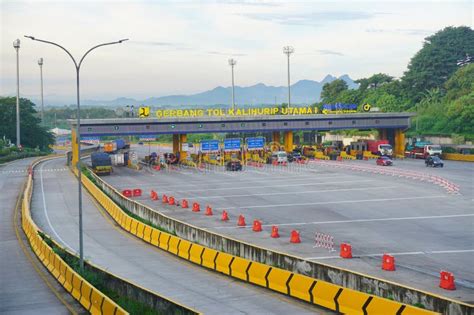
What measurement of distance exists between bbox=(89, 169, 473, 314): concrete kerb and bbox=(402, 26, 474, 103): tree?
117 m

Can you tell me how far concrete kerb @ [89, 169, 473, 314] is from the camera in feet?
67.9

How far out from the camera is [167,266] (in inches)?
1287

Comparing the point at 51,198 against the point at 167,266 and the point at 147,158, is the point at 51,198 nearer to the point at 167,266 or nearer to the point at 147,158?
the point at 167,266

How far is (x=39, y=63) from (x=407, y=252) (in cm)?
13906

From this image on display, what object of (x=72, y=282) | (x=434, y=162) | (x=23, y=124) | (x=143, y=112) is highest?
(x=143, y=112)

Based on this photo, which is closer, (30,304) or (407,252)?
(30,304)

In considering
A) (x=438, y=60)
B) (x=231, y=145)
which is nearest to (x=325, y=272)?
(x=231, y=145)

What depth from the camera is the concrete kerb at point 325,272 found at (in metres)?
20.7

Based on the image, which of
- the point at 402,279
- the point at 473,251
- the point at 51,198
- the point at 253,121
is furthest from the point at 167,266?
the point at 253,121

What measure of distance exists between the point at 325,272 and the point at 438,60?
130 meters

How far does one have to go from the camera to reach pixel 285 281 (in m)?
25.7

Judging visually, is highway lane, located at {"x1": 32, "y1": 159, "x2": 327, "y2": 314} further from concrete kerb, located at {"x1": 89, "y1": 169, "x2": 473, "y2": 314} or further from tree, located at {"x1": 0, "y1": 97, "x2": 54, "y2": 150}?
tree, located at {"x1": 0, "y1": 97, "x2": 54, "y2": 150}

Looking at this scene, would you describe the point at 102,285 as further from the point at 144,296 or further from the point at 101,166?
the point at 101,166

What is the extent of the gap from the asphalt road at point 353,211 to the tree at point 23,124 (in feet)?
234
